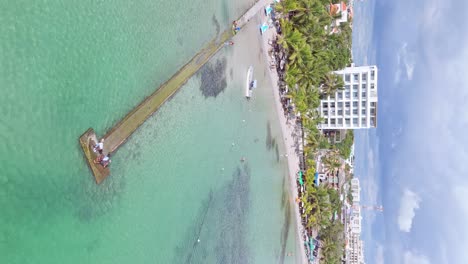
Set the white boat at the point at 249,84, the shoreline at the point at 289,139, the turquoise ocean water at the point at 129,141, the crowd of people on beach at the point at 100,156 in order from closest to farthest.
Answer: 1. the turquoise ocean water at the point at 129,141
2. the crowd of people on beach at the point at 100,156
3. the white boat at the point at 249,84
4. the shoreline at the point at 289,139

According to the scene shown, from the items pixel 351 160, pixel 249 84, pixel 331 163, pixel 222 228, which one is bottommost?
pixel 222 228

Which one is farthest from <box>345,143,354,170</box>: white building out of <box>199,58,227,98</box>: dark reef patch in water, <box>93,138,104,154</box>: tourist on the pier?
<box>93,138,104,154</box>: tourist on the pier

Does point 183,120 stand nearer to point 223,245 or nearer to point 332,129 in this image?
point 223,245

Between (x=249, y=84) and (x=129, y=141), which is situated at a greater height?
(x=249, y=84)

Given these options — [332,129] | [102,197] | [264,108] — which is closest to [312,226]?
[332,129]

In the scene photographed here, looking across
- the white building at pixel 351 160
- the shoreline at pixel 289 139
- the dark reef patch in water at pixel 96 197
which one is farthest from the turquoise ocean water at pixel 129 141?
the white building at pixel 351 160

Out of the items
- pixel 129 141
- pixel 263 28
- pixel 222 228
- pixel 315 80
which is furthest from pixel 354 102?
pixel 129 141

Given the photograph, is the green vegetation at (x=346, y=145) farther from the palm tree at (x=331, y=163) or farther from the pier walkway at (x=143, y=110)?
the pier walkway at (x=143, y=110)

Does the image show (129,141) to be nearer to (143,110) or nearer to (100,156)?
(143,110)
